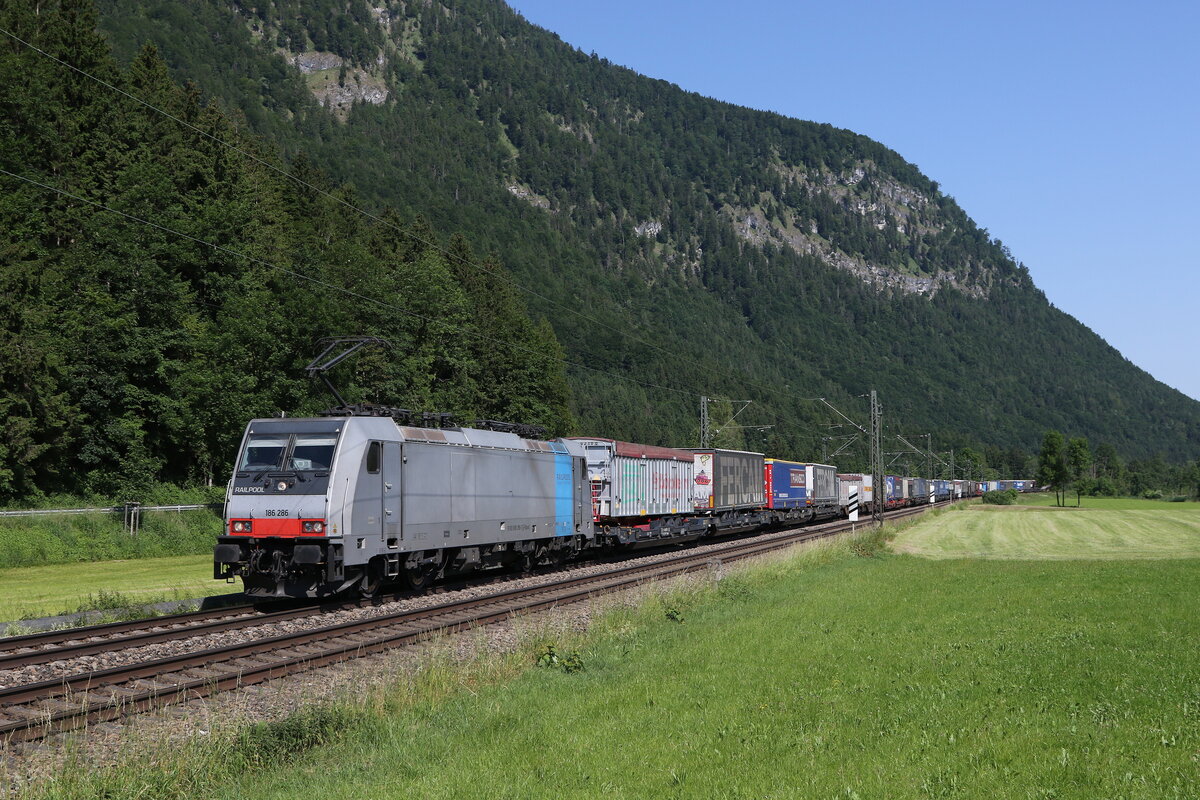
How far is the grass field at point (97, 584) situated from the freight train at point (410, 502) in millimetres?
1511

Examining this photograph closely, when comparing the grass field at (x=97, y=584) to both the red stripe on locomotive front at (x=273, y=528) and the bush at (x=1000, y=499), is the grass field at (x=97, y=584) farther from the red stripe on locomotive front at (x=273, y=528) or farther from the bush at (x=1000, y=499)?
the bush at (x=1000, y=499)

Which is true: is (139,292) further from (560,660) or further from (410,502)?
(560,660)

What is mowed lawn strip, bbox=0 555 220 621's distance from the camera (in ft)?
69.7

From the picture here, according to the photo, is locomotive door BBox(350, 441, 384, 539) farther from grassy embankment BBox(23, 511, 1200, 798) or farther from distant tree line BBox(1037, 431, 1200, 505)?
distant tree line BBox(1037, 431, 1200, 505)

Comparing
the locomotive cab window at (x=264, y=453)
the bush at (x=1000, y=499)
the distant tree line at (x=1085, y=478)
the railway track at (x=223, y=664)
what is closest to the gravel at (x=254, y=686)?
the railway track at (x=223, y=664)

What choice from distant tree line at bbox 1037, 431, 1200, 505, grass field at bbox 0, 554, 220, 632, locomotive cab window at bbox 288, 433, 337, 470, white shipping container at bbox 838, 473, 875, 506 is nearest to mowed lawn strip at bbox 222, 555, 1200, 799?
locomotive cab window at bbox 288, 433, 337, 470

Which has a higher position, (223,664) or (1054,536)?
(223,664)

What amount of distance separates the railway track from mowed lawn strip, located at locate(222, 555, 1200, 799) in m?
3.14

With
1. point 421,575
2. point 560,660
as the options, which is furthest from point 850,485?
point 560,660

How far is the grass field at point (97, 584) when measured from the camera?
69.3 feet

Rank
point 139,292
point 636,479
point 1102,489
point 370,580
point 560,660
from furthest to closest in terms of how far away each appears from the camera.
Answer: point 1102,489, point 139,292, point 636,479, point 370,580, point 560,660

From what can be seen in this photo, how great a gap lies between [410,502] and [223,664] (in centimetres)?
797

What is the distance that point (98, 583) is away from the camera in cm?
2523

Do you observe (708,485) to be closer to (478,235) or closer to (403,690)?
(403,690)
